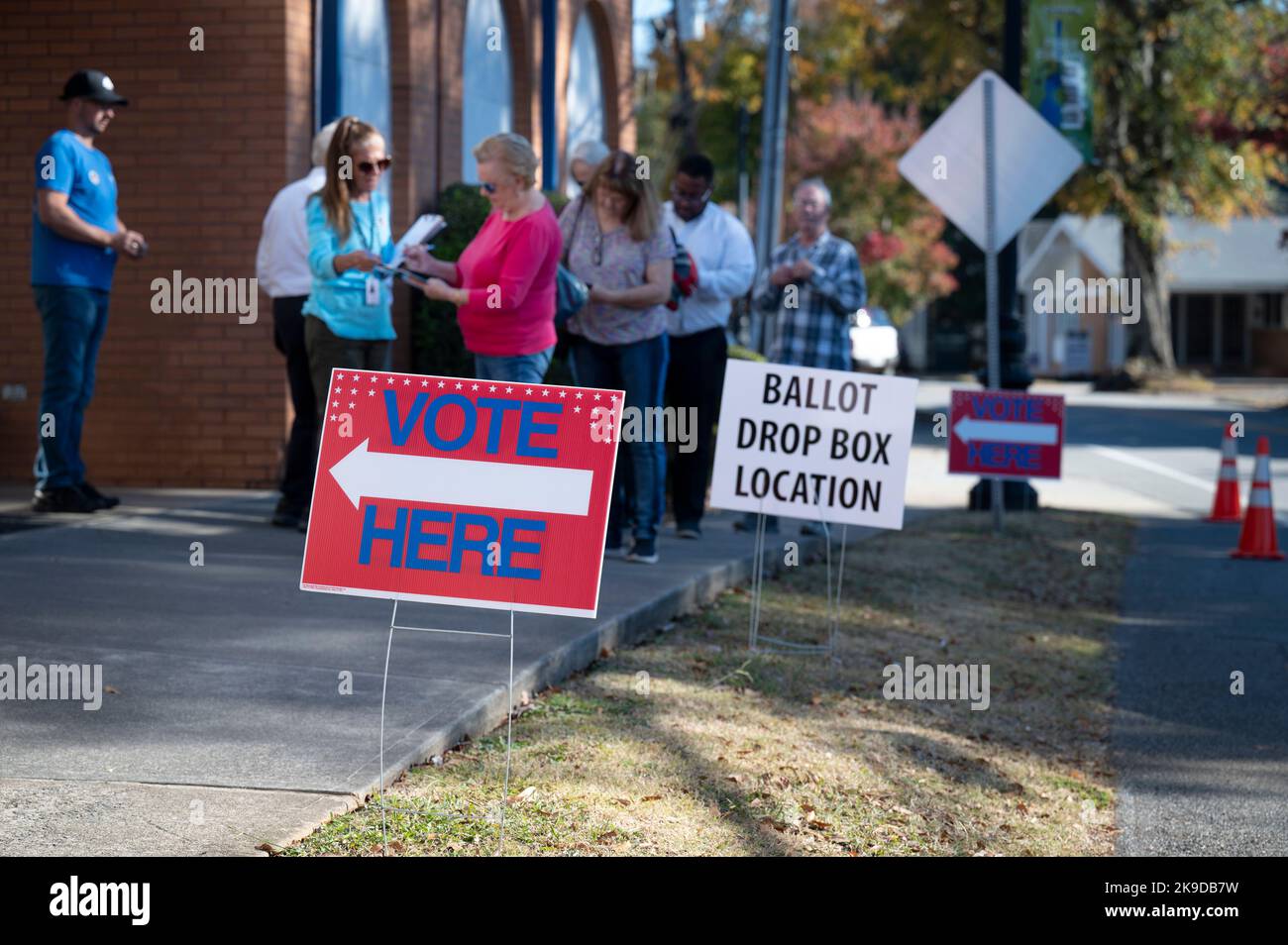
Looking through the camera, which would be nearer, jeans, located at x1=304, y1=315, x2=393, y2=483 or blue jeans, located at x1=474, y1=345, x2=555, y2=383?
blue jeans, located at x1=474, y1=345, x2=555, y2=383

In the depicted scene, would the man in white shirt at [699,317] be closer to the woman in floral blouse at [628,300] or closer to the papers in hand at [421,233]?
Result: the woman in floral blouse at [628,300]

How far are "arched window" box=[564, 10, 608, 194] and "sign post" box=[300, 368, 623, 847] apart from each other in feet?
42.2

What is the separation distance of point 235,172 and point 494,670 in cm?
581

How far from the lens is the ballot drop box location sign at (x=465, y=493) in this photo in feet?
15.5

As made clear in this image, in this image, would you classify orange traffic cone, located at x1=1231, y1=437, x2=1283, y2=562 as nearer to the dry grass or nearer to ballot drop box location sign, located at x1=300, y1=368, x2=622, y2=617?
the dry grass

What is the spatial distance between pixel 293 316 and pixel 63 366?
122cm

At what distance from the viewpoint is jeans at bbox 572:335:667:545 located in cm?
897

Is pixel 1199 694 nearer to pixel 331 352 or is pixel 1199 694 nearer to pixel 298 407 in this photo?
pixel 331 352

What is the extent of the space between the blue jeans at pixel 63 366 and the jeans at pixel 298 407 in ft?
3.35

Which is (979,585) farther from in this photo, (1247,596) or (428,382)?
(428,382)

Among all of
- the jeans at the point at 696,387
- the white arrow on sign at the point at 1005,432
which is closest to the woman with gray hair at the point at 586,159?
the jeans at the point at 696,387

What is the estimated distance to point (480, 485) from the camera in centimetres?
476

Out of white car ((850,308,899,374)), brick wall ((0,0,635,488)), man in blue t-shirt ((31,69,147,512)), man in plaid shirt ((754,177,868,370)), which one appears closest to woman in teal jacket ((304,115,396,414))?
man in blue t-shirt ((31,69,147,512))
